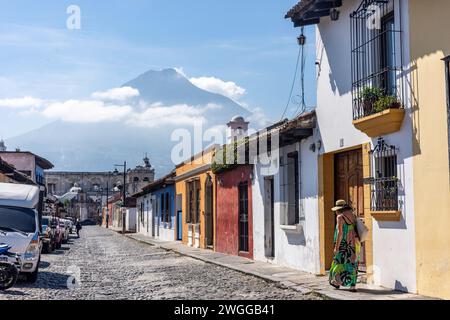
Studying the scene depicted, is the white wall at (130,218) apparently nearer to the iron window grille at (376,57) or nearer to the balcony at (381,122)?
the iron window grille at (376,57)

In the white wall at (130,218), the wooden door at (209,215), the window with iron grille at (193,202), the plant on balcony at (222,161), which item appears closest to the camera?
the plant on balcony at (222,161)

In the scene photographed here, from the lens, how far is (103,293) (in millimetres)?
10859

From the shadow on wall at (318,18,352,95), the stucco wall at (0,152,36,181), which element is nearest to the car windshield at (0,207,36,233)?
the shadow on wall at (318,18,352,95)

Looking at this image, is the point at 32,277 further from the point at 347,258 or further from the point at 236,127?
the point at 236,127

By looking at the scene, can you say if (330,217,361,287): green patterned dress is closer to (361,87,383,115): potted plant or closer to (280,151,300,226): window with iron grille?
(361,87,383,115): potted plant

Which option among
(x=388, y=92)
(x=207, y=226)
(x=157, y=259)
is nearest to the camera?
(x=388, y=92)

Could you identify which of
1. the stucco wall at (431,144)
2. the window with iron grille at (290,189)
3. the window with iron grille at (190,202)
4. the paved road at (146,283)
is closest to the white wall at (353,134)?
the stucco wall at (431,144)

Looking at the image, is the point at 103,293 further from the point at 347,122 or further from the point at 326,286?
the point at 347,122

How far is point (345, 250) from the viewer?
1052 cm

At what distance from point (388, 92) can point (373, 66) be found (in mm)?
767

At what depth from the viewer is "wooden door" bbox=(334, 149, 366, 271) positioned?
A: 1181 cm

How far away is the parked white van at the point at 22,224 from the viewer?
1222cm

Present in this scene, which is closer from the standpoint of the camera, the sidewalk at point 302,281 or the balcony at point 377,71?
the sidewalk at point 302,281
